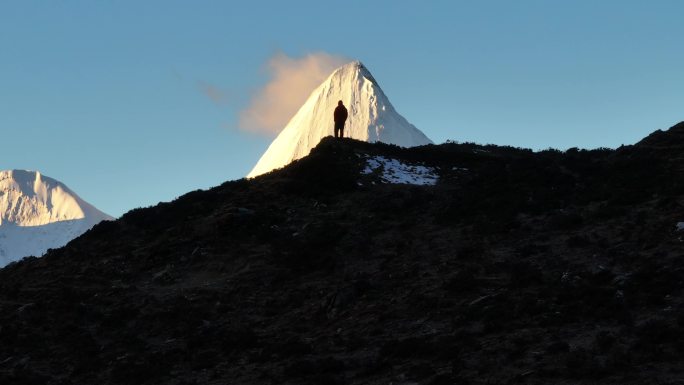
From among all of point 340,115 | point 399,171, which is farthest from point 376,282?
point 340,115

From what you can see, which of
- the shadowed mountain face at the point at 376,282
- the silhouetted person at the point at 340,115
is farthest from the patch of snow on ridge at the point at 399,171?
the silhouetted person at the point at 340,115

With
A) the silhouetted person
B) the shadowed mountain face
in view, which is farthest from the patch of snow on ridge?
the silhouetted person

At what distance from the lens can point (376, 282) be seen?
2438 cm

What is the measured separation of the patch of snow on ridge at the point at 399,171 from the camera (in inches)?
1494

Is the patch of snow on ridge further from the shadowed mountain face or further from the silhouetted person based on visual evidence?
the silhouetted person

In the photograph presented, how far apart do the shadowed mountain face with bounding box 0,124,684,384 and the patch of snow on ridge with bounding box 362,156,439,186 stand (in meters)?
0.21

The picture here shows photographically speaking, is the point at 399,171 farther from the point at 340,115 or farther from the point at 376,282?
the point at 376,282

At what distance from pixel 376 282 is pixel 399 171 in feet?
51.6

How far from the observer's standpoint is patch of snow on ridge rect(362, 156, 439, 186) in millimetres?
37938

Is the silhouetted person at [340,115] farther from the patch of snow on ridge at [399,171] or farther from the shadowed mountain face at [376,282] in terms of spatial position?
the shadowed mountain face at [376,282]

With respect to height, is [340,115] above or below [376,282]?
above

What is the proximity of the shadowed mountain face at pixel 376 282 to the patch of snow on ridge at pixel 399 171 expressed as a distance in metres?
0.21

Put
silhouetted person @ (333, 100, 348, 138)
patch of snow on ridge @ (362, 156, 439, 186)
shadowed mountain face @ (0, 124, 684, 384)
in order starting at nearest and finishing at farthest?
1. shadowed mountain face @ (0, 124, 684, 384)
2. patch of snow on ridge @ (362, 156, 439, 186)
3. silhouetted person @ (333, 100, 348, 138)

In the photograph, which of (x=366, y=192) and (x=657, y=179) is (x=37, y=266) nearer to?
(x=366, y=192)
